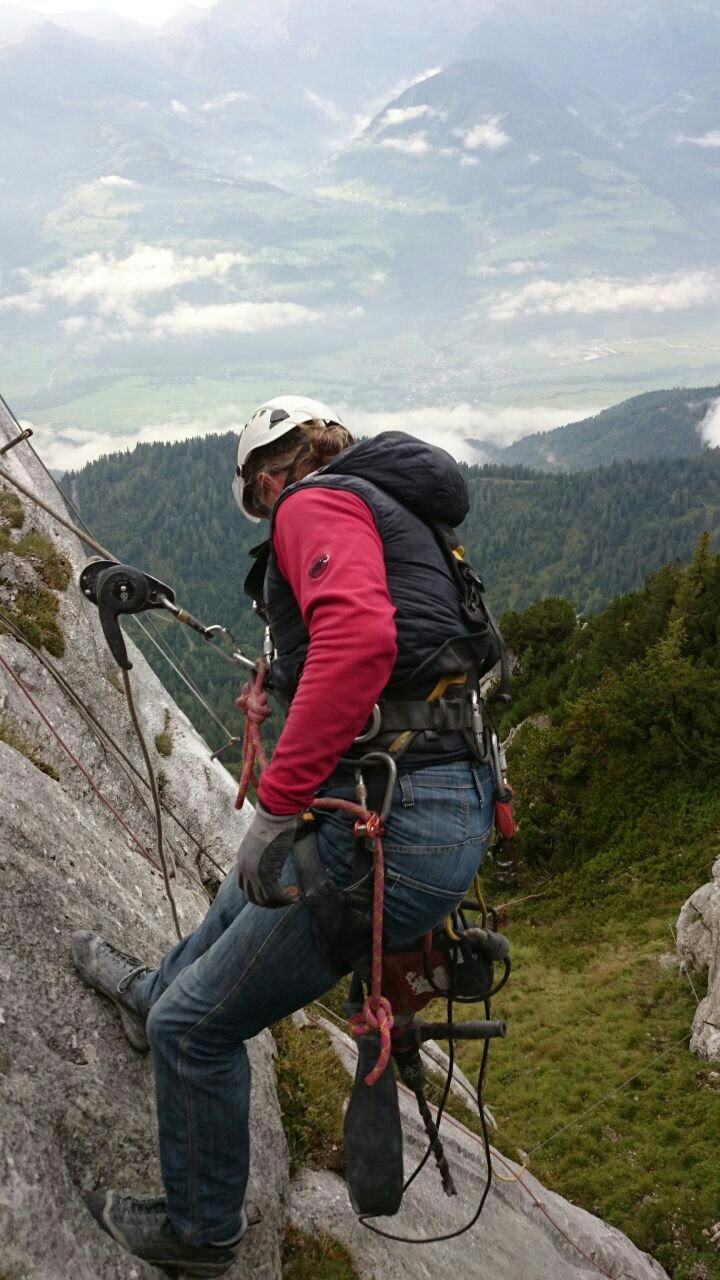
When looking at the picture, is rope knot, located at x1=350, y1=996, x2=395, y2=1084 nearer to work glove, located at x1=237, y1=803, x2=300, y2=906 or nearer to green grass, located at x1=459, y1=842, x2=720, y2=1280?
work glove, located at x1=237, y1=803, x2=300, y2=906

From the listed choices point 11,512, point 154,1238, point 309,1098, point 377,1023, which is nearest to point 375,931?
point 377,1023

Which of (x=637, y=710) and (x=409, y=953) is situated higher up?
(x=409, y=953)

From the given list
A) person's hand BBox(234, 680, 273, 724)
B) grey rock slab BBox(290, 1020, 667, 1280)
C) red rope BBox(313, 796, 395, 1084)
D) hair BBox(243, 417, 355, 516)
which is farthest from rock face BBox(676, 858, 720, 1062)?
hair BBox(243, 417, 355, 516)

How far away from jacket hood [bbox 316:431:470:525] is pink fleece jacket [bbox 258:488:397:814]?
49 cm

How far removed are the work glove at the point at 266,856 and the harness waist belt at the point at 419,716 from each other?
0.70 metres

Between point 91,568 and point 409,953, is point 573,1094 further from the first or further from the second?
point 91,568

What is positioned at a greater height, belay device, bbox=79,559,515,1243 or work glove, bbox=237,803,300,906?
work glove, bbox=237,803,300,906

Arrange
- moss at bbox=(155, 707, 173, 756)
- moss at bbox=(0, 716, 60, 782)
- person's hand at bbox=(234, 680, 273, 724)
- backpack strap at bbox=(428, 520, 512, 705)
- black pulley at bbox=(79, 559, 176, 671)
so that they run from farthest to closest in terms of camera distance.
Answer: moss at bbox=(155, 707, 173, 756) < moss at bbox=(0, 716, 60, 782) < black pulley at bbox=(79, 559, 176, 671) < person's hand at bbox=(234, 680, 273, 724) < backpack strap at bbox=(428, 520, 512, 705)

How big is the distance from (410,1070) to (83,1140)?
7.16ft

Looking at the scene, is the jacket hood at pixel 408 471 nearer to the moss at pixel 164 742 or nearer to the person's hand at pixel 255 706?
the person's hand at pixel 255 706

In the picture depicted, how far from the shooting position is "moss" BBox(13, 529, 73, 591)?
11991 millimetres

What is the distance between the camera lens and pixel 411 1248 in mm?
6402

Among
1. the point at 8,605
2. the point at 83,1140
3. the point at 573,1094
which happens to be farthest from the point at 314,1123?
the point at 573,1094

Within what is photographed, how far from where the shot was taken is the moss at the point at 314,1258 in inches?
223
